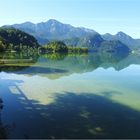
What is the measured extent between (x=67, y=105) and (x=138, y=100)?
873cm

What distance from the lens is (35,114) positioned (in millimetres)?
23281

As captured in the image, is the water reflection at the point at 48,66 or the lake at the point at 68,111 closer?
the lake at the point at 68,111

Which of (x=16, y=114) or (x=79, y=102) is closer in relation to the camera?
(x=16, y=114)

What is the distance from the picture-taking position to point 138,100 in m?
31.2

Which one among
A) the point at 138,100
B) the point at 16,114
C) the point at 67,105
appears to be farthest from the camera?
the point at 138,100

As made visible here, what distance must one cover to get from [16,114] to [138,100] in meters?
14.2

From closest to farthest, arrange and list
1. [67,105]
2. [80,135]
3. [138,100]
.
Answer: [80,135]
[67,105]
[138,100]

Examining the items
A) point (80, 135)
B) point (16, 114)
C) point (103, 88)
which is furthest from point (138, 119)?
point (103, 88)

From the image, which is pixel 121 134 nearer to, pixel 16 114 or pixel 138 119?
pixel 138 119

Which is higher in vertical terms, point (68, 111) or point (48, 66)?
point (68, 111)

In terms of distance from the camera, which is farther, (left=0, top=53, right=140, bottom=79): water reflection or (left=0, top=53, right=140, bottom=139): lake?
(left=0, top=53, right=140, bottom=79): water reflection

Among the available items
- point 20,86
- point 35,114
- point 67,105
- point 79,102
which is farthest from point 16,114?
point 20,86

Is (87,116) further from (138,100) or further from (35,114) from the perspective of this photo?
(138,100)

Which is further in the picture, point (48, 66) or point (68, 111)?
point (48, 66)
